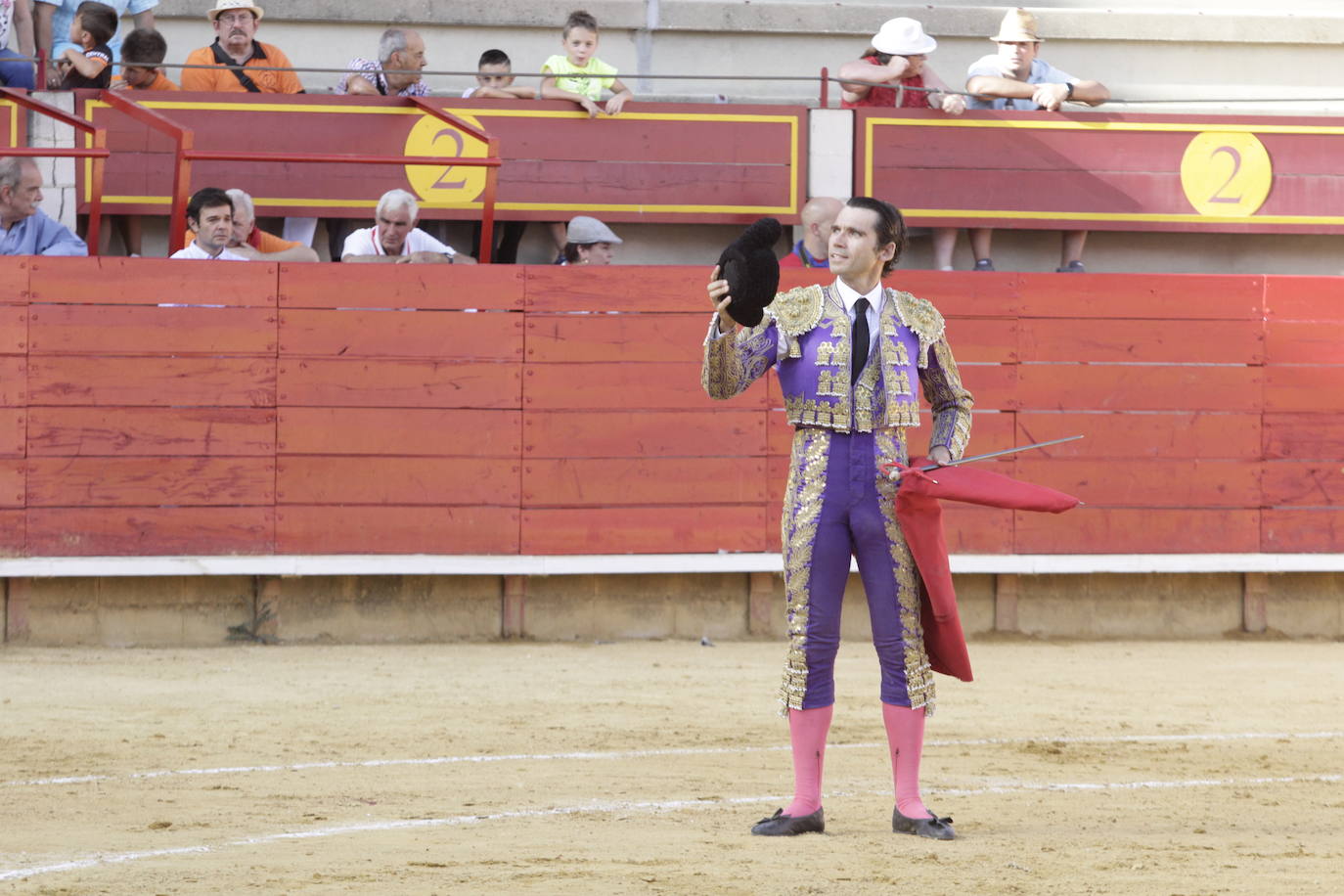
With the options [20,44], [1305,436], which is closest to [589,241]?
[20,44]

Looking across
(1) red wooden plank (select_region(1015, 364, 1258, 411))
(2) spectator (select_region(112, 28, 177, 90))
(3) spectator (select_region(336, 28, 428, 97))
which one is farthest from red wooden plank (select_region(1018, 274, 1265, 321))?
(2) spectator (select_region(112, 28, 177, 90))

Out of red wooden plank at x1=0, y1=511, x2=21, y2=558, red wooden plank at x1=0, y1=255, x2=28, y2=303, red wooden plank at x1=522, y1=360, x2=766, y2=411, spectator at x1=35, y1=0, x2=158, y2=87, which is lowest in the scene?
red wooden plank at x1=0, y1=511, x2=21, y2=558

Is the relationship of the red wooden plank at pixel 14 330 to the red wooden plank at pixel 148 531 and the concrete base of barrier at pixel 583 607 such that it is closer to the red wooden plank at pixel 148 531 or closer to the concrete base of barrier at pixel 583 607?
the red wooden plank at pixel 148 531

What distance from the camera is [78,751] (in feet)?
16.6

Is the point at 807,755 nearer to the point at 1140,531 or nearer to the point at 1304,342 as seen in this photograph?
the point at 1140,531

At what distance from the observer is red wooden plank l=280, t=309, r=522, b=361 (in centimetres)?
746

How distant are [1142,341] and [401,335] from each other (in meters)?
3.07

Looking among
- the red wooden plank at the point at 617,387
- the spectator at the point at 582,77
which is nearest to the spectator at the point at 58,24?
the spectator at the point at 582,77

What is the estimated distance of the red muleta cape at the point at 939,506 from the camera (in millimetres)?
3996

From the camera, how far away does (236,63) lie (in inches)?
330

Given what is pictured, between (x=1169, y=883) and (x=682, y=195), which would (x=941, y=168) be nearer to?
(x=682, y=195)

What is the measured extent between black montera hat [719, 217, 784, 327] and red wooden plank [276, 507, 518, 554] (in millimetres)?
3865

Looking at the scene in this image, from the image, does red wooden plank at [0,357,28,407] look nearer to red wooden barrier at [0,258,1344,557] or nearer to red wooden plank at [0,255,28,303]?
red wooden barrier at [0,258,1344,557]

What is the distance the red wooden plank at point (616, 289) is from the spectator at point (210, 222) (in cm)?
117
